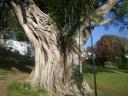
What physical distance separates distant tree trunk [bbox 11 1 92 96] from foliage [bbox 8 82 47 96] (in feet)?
1.27

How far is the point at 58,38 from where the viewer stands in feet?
61.2

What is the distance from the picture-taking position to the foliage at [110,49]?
4620 cm

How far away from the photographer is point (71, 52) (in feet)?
61.4

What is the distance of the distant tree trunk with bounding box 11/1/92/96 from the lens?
58.1 feet

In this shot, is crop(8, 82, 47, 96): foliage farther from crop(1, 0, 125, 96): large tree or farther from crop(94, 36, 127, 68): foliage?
crop(94, 36, 127, 68): foliage

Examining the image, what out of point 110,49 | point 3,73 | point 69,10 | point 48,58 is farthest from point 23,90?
point 110,49

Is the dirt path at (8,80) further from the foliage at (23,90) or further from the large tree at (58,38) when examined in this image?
the large tree at (58,38)

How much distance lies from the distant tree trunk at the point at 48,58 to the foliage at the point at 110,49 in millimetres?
26404

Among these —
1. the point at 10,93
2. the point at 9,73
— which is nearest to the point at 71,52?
the point at 10,93

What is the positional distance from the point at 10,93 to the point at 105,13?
6.11m

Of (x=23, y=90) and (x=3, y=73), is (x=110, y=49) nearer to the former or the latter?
(x=3, y=73)

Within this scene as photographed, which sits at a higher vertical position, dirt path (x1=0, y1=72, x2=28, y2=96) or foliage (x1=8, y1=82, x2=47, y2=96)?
dirt path (x1=0, y1=72, x2=28, y2=96)

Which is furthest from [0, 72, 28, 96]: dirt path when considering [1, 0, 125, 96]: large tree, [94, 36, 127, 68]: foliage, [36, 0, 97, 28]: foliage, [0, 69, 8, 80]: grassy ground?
[94, 36, 127, 68]: foliage

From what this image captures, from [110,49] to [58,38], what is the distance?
101ft
